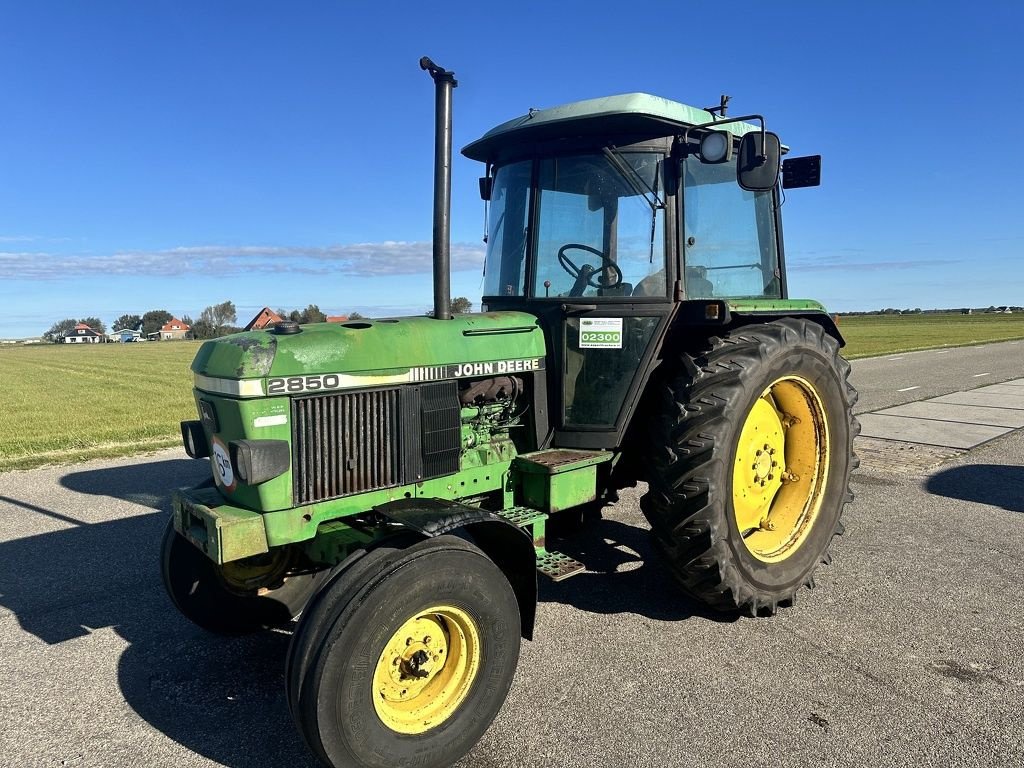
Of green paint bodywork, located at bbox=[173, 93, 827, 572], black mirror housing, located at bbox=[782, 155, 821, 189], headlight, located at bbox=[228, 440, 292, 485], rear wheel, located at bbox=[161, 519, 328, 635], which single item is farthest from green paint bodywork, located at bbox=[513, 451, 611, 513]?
black mirror housing, located at bbox=[782, 155, 821, 189]

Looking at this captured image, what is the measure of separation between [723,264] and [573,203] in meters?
0.99

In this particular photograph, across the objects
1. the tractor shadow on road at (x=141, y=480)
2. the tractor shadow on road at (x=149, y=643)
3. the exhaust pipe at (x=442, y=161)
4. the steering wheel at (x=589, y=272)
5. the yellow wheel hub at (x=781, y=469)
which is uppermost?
the exhaust pipe at (x=442, y=161)

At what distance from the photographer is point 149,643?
355 cm

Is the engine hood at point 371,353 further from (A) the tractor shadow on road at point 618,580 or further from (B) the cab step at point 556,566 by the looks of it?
(A) the tractor shadow on road at point 618,580

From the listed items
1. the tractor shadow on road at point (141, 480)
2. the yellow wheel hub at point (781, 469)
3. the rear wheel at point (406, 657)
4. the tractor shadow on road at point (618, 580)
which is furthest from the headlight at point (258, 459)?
the tractor shadow on road at point (141, 480)

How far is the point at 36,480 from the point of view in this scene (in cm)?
684

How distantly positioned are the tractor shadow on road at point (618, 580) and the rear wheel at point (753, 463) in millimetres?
269

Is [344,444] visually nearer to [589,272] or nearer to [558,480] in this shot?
[558,480]

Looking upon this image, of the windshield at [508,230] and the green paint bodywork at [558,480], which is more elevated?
the windshield at [508,230]

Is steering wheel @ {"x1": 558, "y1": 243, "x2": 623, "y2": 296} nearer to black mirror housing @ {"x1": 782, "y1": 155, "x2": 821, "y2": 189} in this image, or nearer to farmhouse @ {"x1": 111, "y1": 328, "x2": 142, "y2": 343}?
black mirror housing @ {"x1": 782, "y1": 155, "x2": 821, "y2": 189}

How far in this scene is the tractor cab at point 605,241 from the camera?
3689mm

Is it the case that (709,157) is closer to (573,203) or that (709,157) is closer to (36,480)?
(573,203)

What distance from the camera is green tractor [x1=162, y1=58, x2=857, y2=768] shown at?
2652 millimetres

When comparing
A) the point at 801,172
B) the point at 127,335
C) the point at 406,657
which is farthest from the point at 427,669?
the point at 127,335
